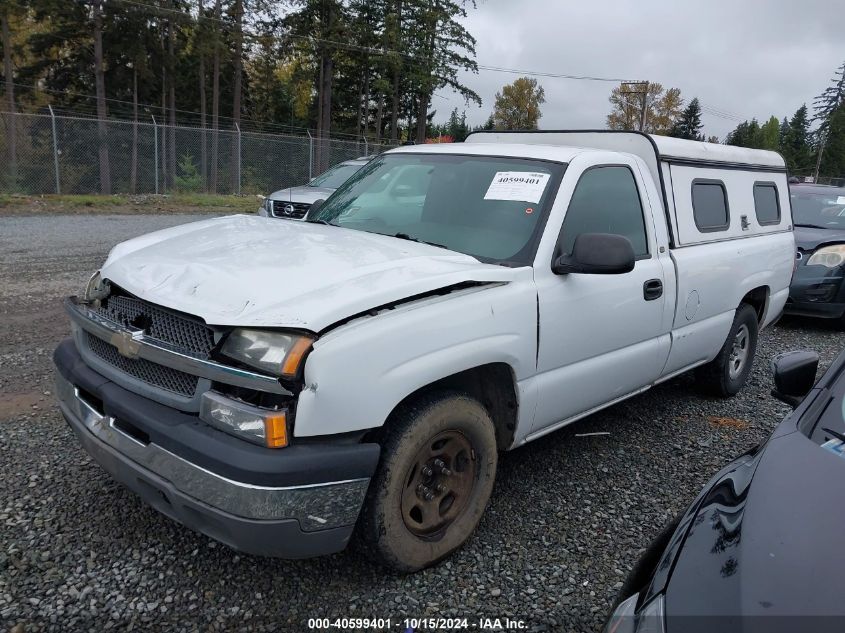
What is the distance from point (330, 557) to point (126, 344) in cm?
129

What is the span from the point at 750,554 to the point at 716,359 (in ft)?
12.2

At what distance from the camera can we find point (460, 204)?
11.6 ft

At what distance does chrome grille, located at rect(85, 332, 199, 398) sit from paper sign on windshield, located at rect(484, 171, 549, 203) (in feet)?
6.00

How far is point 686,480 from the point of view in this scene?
3881 millimetres

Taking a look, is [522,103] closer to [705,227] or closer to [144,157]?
[144,157]

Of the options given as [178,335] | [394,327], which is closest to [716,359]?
[394,327]

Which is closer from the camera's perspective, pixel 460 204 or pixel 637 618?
pixel 637 618

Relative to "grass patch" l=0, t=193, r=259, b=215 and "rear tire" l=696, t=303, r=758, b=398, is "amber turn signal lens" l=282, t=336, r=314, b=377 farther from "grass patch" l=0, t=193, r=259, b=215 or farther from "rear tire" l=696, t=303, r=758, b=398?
"grass patch" l=0, t=193, r=259, b=215

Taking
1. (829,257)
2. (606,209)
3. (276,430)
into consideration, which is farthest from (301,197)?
(276,430)

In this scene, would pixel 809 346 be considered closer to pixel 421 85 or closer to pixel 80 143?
pixel 80 143

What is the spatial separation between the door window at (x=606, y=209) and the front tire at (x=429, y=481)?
109 cm

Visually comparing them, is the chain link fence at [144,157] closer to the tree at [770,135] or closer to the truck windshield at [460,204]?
the truck windshield at [460,204]

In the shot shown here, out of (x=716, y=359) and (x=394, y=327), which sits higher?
(x=394, y=327)

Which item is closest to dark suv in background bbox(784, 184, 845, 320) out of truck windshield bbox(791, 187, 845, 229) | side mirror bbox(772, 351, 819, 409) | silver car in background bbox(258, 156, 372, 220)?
truck windshield bbox(791, 187, 845, 229)
